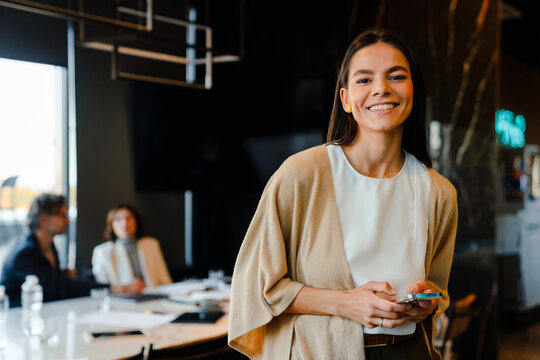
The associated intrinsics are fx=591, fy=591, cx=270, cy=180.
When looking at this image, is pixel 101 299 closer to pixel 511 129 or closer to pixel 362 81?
pixel 362 81

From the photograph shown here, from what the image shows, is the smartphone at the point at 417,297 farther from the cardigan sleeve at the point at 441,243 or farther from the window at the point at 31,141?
the window at the point at 31,141

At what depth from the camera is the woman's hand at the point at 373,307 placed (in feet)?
3.96

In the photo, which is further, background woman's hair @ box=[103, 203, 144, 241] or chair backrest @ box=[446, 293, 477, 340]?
background woman's hair @ box=[103, 203, 144, 241]

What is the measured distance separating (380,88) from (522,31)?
566 cm

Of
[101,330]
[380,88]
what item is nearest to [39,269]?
[101,330]

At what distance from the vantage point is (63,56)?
4695mm

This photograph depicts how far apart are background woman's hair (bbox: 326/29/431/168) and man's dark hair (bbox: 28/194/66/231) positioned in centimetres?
298

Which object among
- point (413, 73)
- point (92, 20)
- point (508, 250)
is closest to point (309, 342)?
point (413, 73)

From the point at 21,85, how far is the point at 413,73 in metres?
3.76

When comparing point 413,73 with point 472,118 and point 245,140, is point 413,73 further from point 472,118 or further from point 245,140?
point 245,140

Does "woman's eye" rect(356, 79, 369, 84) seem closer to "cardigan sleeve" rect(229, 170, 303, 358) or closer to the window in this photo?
"cardigan sleeve" rect(229, 170, 303, 358)

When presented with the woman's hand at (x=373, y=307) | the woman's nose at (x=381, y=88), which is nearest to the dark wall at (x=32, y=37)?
the woman's nose at (x=381, y=88)

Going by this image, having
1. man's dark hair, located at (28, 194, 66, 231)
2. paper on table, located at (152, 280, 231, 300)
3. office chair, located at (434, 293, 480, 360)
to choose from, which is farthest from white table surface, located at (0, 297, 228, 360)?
office chair, located at (434, 293, 480, 360)

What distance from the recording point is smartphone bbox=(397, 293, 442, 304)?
119 cm
